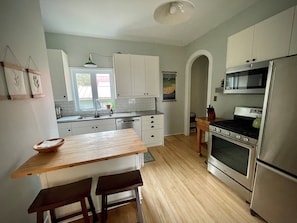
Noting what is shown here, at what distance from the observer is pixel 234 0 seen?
74.7 inches

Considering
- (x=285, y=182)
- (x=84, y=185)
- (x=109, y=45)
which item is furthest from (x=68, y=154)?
(x=109, y=45)

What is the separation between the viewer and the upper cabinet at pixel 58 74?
2492mm

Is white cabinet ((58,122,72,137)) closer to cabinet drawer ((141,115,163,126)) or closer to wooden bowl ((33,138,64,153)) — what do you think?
wooden bowl ((33,138,64,153))

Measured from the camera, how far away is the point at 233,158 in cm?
176

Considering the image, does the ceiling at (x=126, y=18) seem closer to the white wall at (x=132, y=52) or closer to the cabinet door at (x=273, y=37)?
the white wall at (x=132, y=52)

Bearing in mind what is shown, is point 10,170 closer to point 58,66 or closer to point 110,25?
point 58,66

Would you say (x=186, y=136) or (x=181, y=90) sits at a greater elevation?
(x=181, y=90)

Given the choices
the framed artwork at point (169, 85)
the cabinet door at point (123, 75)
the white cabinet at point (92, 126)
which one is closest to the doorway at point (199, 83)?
the framed artwork at point (169, 85)

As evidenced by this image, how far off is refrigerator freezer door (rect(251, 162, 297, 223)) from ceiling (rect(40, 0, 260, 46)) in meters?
2.29

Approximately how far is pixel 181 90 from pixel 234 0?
90.5 inches

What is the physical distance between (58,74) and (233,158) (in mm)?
3434

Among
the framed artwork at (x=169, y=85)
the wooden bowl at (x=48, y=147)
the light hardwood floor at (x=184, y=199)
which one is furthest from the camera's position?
the framed artwork at (x=169, y=85)

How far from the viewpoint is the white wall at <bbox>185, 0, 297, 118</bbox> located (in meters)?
1.84

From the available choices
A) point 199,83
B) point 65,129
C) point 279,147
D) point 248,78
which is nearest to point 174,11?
point 248,78
